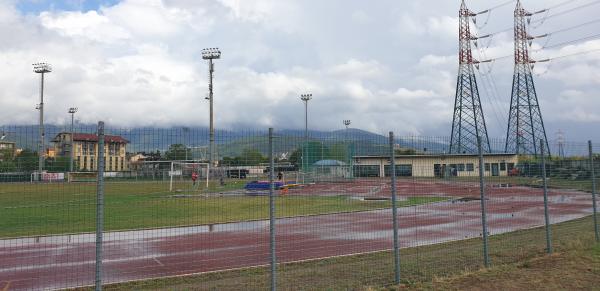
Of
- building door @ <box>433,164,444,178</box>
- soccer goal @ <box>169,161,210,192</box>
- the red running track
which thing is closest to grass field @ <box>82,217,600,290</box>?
the red running track

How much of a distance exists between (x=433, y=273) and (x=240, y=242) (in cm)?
654

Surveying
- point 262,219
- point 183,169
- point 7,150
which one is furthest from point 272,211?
point 262,219

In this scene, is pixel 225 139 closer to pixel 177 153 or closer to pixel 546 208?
pixel 177 153

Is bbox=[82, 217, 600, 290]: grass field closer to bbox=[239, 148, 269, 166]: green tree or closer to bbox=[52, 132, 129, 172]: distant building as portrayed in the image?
bbox=[239, 148, 269, 166]: green tree

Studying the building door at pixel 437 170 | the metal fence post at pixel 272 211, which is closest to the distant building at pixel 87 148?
the metal fence post at pixel 272 211

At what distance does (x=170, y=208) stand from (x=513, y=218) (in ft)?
52.7

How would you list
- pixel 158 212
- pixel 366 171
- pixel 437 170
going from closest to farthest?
pixel 366 171
pixel 437 170
pixel 158 212

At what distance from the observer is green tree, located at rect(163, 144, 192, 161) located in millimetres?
5754

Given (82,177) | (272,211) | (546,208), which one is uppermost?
(82,177)

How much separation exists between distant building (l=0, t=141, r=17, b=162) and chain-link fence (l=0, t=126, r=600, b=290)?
0.07 feet

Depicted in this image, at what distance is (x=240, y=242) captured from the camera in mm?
13180

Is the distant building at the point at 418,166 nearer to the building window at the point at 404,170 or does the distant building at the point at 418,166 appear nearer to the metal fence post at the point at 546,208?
the building window at the point at 404,170

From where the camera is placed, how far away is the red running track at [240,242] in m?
9.59

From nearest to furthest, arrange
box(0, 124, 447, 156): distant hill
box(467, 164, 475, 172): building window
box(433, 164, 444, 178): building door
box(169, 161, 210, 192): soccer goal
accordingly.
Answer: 1. box(0, 124, 447, 156): distant hill
2. box(169, 161, 210, 192): soccer goal
3. box(433, 164, 444, 178): building door
4. box(467, 164, 475, 172): building window
